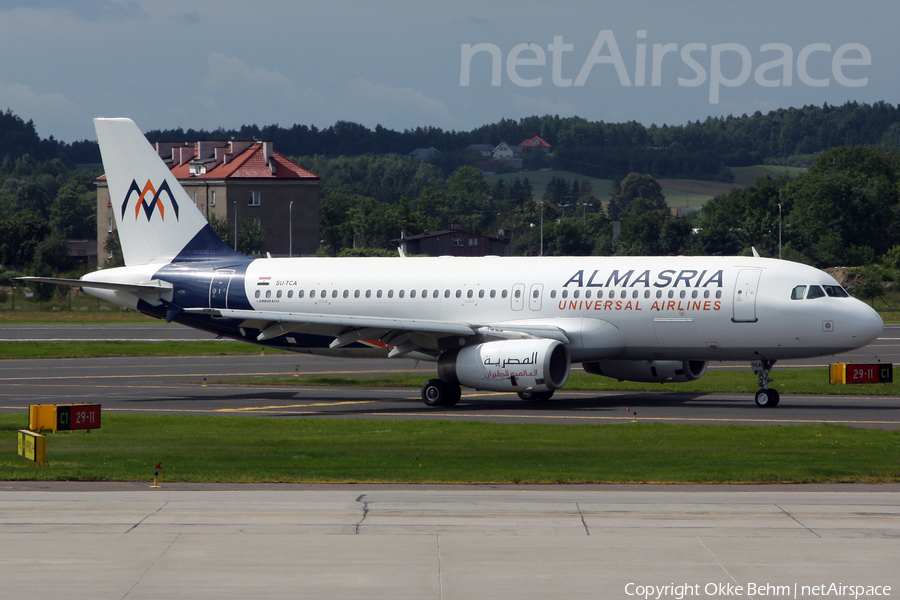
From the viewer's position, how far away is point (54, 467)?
21391mm

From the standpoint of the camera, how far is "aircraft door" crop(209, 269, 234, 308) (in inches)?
1553

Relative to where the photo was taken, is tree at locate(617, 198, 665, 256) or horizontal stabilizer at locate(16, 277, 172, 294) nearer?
horizontal stabilizer at locate(16, 277, 172, 294)

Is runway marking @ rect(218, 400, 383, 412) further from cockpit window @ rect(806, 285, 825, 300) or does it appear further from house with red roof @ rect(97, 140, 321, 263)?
house with red roof @ rect(97, 140, 321, 263)

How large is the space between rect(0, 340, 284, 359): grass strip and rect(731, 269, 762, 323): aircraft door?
31.5 metres

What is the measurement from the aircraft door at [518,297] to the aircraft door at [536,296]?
253 mm

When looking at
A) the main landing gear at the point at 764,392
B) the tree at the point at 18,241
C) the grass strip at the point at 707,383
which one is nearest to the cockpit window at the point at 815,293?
the main landing gear at the point at 764,392

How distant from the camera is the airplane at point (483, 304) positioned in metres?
32.9

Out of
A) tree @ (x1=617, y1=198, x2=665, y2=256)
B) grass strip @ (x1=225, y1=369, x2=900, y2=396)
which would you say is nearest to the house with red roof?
tree @ (x1=617, y1=198, x2=665, y2=256)
